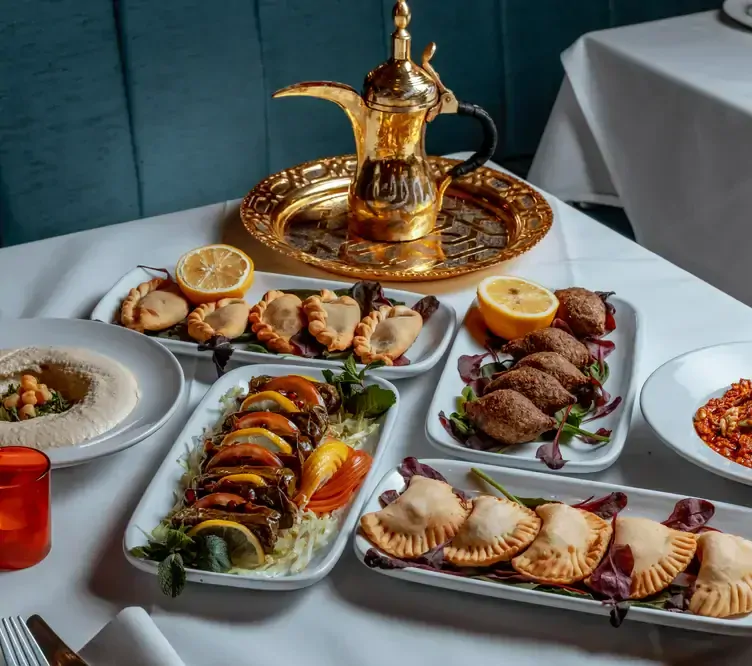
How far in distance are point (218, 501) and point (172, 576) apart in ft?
0.28

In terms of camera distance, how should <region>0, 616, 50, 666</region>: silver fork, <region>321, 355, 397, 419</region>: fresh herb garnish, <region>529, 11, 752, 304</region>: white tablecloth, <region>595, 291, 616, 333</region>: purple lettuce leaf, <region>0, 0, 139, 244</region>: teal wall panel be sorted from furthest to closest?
<region>0, 0, 139, 244</region>: teal wall panel
<region>529, 11, 752, 304</region>: white tablecloth
<region>595, 291, 616, 333</region>: purple lettuce leaf
<region>321, 355, 397, 419</region>: fresh herb garnish
<region>0, 616, 50, 666</region>: silver fork

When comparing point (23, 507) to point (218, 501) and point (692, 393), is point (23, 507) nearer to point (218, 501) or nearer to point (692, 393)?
point (218, 501)

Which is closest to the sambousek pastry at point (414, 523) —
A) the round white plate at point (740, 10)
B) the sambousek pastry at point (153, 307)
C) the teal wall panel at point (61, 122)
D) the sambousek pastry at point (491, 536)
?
the sambousek pastry at point (491, 536)

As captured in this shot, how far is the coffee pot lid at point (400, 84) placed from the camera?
1361 mm

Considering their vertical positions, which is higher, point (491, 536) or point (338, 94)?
point (338, 94)

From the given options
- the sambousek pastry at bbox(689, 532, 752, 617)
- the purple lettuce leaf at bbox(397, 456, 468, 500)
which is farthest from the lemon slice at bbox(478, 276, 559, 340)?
the sambousek pastry at bbox(689, 532, 752, 617)

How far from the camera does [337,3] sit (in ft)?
7.75

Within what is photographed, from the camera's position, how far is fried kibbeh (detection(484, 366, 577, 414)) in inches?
40.4

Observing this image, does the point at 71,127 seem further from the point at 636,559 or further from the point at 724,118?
the point at 636,559

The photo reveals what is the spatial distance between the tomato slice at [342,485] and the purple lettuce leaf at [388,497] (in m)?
0.03

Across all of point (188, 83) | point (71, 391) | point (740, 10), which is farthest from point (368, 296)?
point (740, 10)

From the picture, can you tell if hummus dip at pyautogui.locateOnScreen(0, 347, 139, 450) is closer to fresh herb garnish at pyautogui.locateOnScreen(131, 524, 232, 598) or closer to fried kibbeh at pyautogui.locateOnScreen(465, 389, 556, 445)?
fresh herb garnish at pyautogui.locateOnScreen(131, 524, 232, 598)

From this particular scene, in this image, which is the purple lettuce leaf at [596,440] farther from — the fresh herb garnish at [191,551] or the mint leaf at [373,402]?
the fresh herb garnish at [191,551]

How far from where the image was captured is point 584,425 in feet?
3.43
